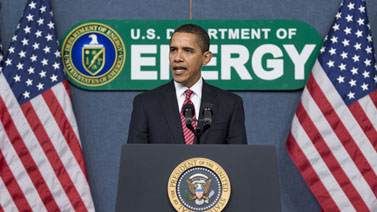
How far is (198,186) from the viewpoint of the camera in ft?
5.34

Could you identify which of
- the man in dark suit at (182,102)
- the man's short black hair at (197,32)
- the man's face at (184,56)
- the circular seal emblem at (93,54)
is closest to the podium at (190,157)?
the man in dark suit at (182,102)

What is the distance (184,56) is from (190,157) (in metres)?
0.61

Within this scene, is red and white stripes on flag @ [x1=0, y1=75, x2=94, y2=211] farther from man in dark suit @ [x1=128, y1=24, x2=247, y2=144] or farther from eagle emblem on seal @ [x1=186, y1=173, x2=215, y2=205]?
eagle emblem on seal @ [x1=186, y1=173, x2=215, y2=205]

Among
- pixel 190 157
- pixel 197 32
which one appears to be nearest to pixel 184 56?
pixel 197 32

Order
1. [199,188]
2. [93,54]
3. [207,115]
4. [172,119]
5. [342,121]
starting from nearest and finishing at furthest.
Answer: [199,188] → [207,115] → [172,119] → [342,121] → [93,54]

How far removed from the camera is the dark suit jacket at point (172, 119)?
2.12m

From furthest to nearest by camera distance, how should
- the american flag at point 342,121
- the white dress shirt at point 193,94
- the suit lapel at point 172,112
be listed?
the american flag at point 342,121, the white dress shirt at point 193,94, the suit lapel at point 172,112

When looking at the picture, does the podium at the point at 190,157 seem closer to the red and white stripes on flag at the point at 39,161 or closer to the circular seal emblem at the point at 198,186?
the circular seal emblem at the point at 198,186

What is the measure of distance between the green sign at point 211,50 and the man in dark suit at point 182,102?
168 cm

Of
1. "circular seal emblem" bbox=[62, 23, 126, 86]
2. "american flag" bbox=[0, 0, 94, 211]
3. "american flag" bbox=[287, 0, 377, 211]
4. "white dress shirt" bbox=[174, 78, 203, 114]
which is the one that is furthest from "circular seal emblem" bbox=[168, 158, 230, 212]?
"circular seal emblem" bbox=[62, 23, 126, 86]

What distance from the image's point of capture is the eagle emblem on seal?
1619 millimetres

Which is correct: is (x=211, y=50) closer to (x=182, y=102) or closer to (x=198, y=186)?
(x=182, y=102)

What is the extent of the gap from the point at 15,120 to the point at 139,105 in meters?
1.98

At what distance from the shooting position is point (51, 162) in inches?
151
